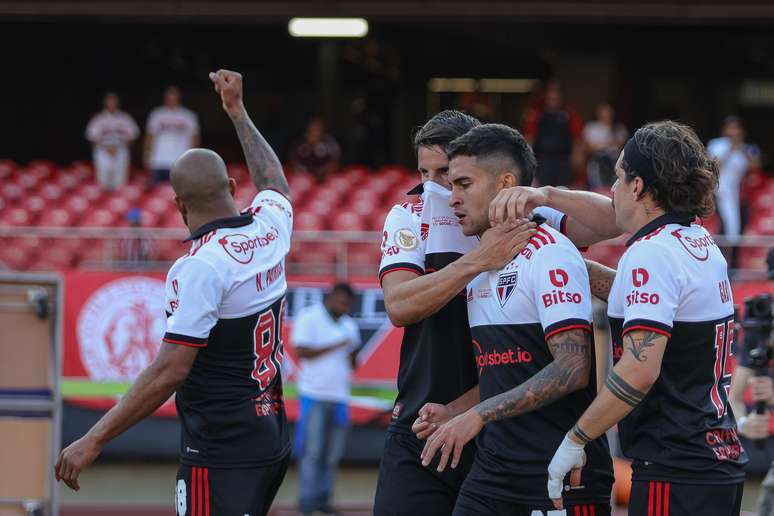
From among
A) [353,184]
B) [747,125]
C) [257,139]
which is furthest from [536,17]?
[257,139]

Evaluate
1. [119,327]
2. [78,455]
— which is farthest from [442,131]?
[119,327]

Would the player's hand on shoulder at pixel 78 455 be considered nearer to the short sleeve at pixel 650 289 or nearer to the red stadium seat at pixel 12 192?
the short sleeve at pixel 650 289

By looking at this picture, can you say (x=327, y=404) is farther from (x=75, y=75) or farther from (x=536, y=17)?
(x=75, y=75)

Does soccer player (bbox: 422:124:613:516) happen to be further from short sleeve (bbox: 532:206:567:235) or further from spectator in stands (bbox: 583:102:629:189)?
spectator in stands (bbox: 583:102:629:189)

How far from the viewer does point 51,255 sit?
12.7 m

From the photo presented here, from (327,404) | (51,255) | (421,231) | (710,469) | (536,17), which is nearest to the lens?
(710,469)

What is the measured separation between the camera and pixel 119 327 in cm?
1166

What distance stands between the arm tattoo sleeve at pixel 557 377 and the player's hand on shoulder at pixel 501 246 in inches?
12.9

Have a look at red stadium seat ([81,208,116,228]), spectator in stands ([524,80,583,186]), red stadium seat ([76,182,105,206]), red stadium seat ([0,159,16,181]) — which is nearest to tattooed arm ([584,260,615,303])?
spectator in stands ([524,80,583,186])

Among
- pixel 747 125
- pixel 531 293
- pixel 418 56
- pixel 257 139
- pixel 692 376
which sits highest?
pixel 418 56

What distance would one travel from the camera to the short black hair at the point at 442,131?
14.8 ft

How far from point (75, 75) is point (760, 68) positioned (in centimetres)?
1448

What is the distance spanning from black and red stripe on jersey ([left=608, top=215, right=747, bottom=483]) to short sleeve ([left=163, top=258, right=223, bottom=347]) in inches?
60.1

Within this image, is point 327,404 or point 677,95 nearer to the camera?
point 327,404
